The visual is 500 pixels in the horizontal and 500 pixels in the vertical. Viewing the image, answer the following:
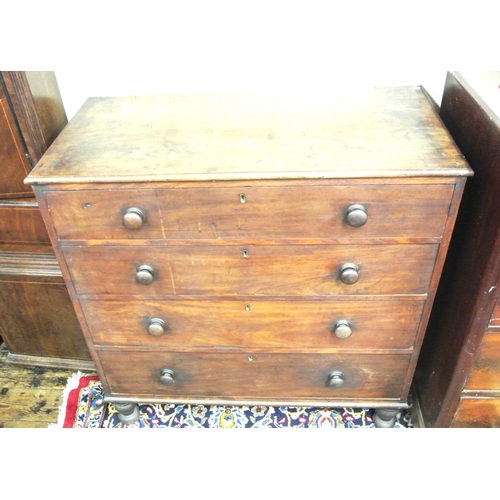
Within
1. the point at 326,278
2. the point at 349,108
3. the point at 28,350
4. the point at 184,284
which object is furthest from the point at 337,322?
the point at 28,350

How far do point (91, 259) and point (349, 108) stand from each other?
2.59 feet

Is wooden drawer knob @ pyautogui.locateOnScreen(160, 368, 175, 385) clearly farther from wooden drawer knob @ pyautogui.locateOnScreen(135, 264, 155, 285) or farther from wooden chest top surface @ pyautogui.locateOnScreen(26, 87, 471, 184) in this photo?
wooden chest top surface @ pyautogui.locateOnScreen(26, 87, 471, 184)

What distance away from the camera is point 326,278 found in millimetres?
1225

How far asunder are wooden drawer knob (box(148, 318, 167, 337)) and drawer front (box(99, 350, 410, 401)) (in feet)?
0.40

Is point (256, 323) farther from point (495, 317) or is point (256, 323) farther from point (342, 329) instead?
point (495, 317)

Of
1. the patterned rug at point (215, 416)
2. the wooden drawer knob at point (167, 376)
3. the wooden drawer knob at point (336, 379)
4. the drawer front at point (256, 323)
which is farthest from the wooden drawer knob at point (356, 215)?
the patterned rug at point (215, 416)

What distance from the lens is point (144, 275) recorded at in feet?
4.00

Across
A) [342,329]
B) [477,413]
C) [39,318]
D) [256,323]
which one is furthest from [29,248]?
[477,413]

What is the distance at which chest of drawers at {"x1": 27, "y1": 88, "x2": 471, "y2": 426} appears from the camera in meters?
1.07

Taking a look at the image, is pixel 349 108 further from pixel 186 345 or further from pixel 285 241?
pixel 186 345

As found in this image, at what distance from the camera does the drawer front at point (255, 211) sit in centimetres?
107

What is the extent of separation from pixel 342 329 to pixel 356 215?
1.24 ft

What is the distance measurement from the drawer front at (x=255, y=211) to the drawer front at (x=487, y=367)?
32cm

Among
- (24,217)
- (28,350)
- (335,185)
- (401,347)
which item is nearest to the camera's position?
(335,185)
